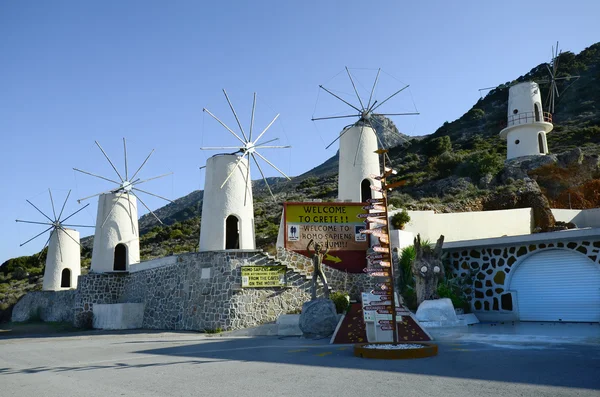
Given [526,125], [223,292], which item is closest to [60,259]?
[223,292]

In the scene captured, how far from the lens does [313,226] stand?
2245cm

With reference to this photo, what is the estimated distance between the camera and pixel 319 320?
14281mm

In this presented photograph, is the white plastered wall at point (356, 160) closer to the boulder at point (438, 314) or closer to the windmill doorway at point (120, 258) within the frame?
the boulder at point (438, 314)

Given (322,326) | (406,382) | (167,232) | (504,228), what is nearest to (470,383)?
(406,382)

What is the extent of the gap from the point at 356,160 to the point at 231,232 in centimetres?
729

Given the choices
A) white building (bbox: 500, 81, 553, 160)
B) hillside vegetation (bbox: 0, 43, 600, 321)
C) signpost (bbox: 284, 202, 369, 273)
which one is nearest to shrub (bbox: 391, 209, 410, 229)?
signpost (bbox: 284, 202, 369, 273)

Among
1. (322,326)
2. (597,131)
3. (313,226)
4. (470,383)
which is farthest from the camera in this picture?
(597,131)

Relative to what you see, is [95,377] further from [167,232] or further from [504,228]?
[167,232]

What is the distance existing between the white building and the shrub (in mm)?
24917

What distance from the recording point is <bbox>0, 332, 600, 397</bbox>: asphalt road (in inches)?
262

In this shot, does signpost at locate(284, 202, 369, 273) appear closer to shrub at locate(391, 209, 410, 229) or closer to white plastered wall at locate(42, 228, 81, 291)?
shrub at locate(391, 209, 410, 229)

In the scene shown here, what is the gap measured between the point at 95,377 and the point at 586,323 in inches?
535

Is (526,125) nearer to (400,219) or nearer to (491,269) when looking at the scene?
(400,219)

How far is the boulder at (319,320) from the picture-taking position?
14281 mm
